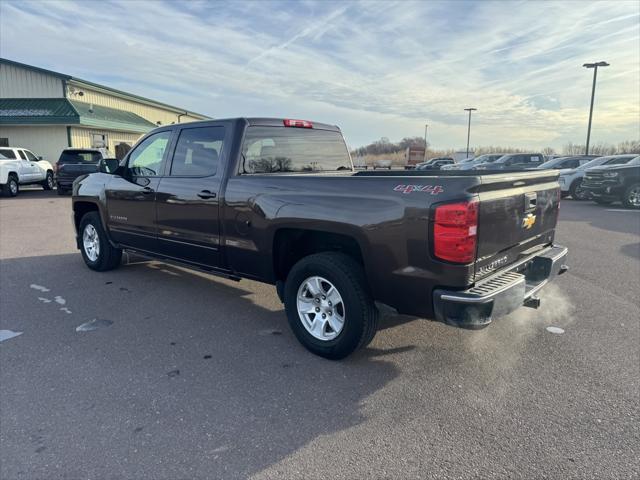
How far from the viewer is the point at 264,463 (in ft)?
8.05

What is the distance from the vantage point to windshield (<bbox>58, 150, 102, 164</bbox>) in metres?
18.3

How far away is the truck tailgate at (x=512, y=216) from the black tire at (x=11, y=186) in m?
20.7

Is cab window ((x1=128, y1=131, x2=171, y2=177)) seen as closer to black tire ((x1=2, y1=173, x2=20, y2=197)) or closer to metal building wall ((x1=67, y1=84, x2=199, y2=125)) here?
black tire ((x1=2, y1=173, x2=20, y2=197))

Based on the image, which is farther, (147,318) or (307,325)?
(147,318)

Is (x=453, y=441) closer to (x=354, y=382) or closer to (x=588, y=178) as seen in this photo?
(x=354, y=382)

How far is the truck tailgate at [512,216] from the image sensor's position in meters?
2.97

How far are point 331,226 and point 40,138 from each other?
27684 mm

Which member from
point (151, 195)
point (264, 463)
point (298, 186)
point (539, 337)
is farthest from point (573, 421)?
point (151, 195)

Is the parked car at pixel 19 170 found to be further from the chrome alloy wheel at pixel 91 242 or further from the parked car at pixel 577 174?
the parked car at pixel 577 174

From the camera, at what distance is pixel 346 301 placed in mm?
3412

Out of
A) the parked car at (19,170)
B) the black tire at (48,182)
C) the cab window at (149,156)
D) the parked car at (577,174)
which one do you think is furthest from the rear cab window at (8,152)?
the parked car at (577,174)

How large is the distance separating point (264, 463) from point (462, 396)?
1.48 meters

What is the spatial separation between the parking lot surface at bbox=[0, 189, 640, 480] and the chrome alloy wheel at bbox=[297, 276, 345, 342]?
265 millimetres

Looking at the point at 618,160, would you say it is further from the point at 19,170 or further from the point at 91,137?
the point at 91,137
